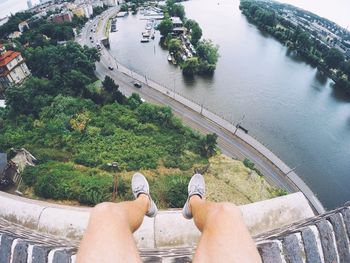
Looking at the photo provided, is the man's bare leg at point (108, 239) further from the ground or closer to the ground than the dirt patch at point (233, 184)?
closer to the ground

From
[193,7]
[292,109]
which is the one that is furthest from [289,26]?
[292,109]

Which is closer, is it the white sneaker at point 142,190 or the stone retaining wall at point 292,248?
the stone retaining wall at point 292,248

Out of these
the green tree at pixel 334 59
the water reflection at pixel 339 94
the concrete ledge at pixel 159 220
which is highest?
the green tree at pixel 334 59

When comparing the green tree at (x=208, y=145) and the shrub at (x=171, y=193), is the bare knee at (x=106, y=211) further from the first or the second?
the green tree at (x=208, y=145)

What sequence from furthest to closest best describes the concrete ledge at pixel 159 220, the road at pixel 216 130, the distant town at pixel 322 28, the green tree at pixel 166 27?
the distant town at pixel 322 28, the green tree at pixel 166 27, the road at pixel 216 130, the concrete ledge at pixel 159 220

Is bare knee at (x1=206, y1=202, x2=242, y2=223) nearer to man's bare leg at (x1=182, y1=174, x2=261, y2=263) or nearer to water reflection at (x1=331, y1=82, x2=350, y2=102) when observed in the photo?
man's bare leg at (x1=182, y1=174, x2=261, y2=263)

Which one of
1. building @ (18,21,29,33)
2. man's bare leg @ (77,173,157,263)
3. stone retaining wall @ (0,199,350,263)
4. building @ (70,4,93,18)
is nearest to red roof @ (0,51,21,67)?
building @ (18,21,29,33)

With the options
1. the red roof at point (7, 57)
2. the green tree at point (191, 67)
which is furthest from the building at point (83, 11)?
the green tree at point (191, 67)
